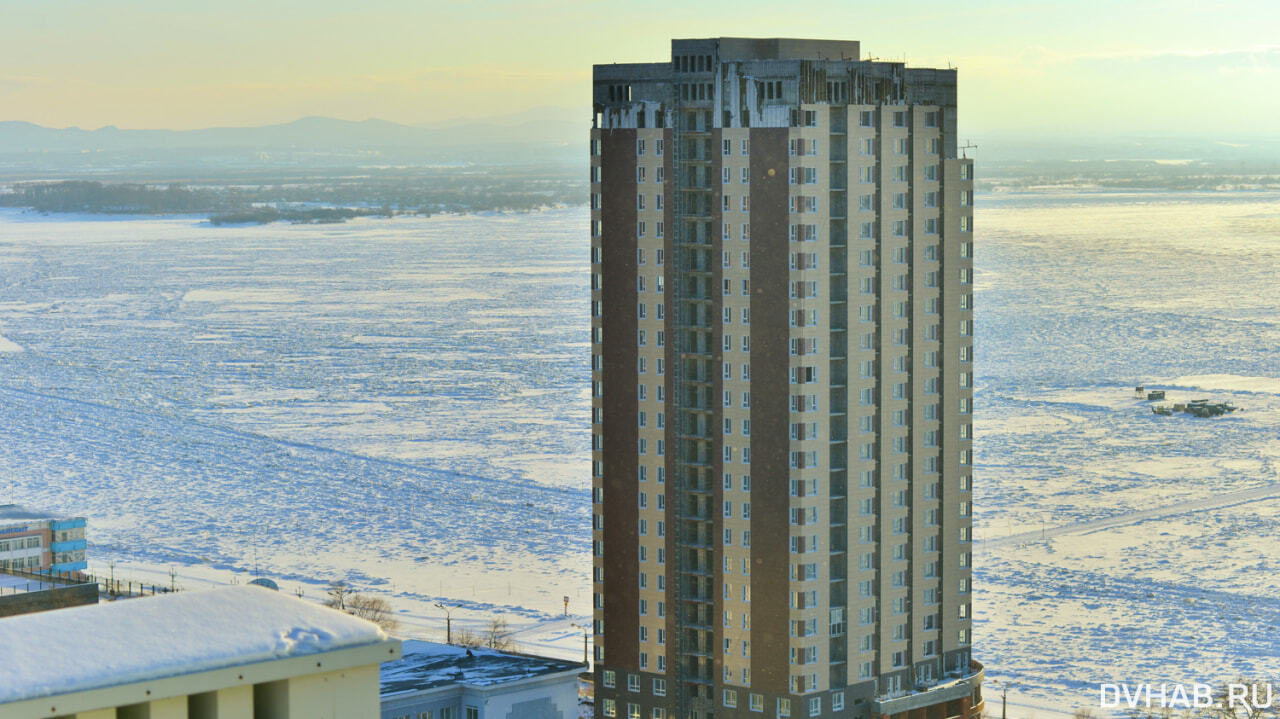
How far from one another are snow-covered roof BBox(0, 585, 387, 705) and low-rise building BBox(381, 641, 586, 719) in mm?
22344

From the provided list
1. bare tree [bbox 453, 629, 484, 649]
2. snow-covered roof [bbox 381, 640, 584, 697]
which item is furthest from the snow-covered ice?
snow-covered roof [bbox 381, 640, 584, 697]

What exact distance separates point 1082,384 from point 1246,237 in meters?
67.9

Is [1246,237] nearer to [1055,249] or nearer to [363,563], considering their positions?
[1055,249]

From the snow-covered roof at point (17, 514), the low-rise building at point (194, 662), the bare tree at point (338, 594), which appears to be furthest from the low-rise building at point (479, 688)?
the snow-covered roof at point (17, 514)

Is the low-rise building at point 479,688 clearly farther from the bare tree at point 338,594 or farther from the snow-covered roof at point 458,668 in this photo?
the bare tree at point 338,594

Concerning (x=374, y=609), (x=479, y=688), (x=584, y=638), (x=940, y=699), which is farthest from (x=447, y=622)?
(x=479, y=688)

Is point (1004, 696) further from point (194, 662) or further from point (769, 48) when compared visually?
point (194, 662)

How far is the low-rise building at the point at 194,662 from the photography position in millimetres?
10336

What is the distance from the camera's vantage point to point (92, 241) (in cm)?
17538

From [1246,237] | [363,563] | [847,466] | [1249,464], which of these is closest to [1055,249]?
[1246,237]

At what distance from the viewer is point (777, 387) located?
38188 millimetres

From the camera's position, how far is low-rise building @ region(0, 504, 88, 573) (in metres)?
57.6

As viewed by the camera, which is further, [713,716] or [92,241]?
[92,241]

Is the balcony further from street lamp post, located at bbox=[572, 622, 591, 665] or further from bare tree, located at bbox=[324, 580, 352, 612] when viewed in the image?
bare tree, located at bbox=[324, 580, 352, 612]
